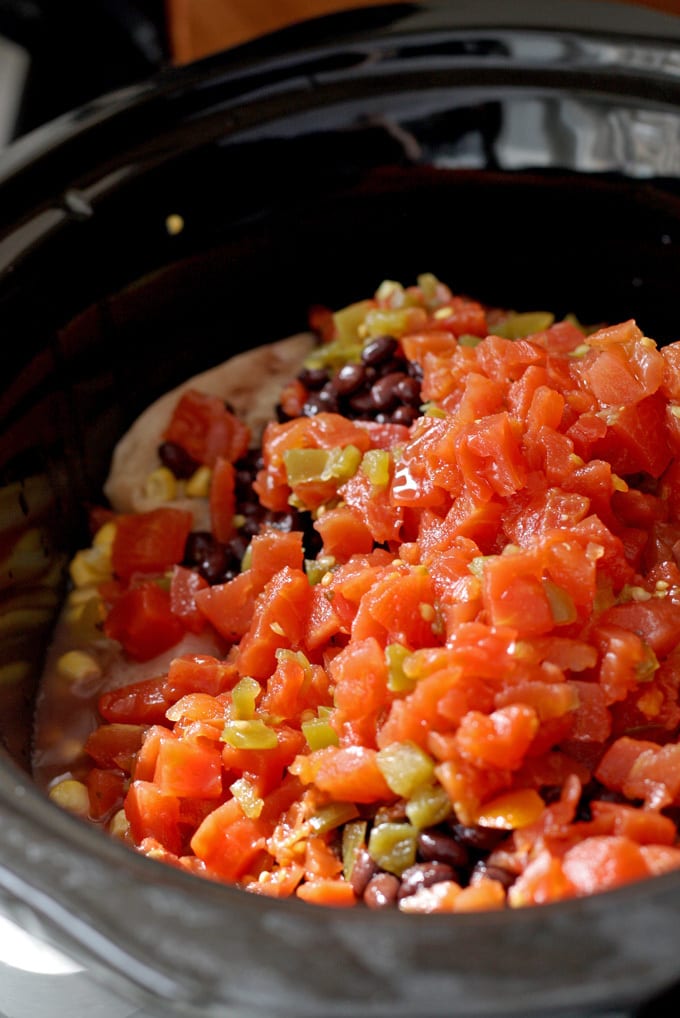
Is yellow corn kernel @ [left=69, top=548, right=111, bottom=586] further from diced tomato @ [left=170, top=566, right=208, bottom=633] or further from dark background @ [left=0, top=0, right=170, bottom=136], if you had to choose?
dark background @ [left=0, top=0, right=170, bottom=136]

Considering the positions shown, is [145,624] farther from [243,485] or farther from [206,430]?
[206,430]

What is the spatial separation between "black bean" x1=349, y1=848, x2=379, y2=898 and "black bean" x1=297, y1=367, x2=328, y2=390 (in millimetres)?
1365

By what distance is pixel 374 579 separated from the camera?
2.10 meters

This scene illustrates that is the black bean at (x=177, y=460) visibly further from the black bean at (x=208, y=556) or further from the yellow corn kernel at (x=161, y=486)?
the black bean at (x=208, y=556)

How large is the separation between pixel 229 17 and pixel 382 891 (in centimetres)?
350

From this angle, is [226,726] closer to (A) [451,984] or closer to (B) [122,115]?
(A) [451,984]

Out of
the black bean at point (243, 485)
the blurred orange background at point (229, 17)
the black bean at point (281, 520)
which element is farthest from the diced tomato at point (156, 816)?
the blurred orange background at point (229, 17)

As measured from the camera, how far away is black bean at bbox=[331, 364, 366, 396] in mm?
2666

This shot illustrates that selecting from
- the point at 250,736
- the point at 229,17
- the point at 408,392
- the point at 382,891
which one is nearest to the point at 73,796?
the point at 250,736

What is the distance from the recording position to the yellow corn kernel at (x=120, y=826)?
2.12 m

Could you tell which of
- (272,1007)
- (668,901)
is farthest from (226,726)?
(668,901)

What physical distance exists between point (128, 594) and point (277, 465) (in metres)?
0.50

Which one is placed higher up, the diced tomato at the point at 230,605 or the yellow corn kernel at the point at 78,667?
the diced tomato at the point at 230,605

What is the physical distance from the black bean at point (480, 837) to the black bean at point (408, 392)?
1.15 metres
